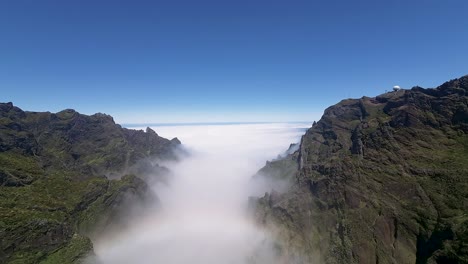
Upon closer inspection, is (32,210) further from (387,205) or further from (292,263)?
(387,205)

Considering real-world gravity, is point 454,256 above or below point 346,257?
above

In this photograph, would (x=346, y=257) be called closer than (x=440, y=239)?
No

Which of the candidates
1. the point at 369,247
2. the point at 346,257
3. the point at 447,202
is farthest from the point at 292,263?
the point at 447,202

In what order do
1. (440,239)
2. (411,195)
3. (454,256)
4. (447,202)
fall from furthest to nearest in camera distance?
1. (411,195)
2. (447,202)
3. (440,239)
4. (454,256)

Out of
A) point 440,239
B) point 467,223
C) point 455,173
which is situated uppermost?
point 455,173

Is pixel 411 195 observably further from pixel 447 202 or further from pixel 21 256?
pixel 21 256

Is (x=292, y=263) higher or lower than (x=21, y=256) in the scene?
lower

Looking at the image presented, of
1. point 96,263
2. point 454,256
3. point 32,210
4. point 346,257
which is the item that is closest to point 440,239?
point 454,256

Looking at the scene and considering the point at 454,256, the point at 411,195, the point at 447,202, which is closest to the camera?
the point at 454,256

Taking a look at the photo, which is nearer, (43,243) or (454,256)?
(454,256)
